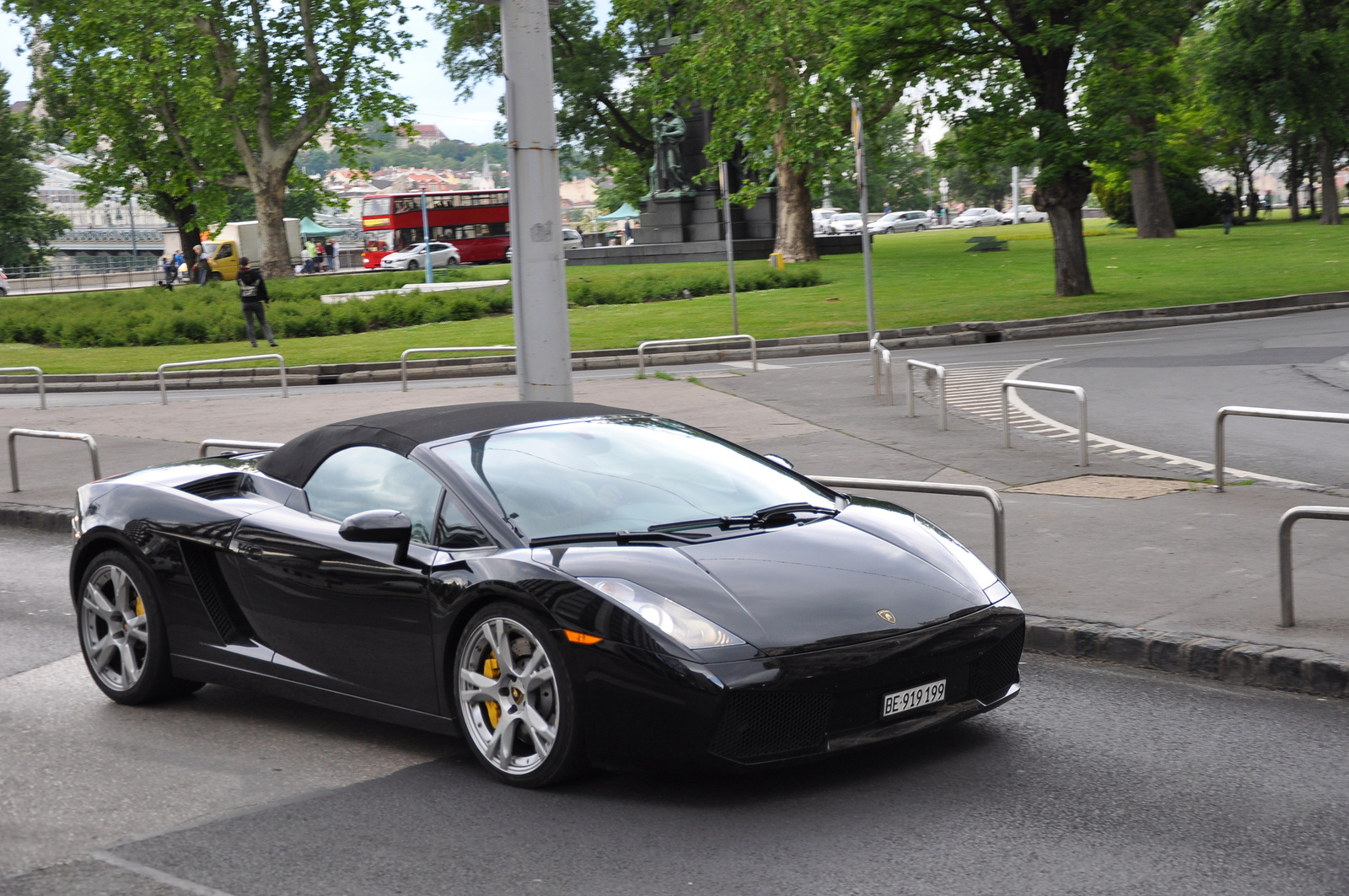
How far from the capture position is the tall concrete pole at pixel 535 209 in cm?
976

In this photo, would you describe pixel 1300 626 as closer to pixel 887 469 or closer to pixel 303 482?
pixel 303 482

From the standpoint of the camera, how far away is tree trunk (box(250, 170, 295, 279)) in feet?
158

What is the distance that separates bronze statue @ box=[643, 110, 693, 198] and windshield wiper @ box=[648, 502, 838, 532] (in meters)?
47.4

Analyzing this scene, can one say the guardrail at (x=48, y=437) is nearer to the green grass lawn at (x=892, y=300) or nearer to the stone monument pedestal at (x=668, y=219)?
the green grass lawn at (x=892, y=300)

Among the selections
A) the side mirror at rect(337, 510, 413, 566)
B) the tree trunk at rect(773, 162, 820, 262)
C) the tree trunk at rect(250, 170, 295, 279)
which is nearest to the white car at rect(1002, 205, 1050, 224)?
the tree trunk at rect(773, 162, 820, 262)

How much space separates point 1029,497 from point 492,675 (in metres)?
6.15

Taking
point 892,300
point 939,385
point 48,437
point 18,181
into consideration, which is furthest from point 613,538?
point 18,181

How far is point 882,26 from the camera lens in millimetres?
26328

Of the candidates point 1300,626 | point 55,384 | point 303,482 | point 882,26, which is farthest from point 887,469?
point 55,384

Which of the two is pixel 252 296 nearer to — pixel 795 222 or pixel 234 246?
pixel 795 222

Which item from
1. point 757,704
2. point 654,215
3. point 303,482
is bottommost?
point 757,704

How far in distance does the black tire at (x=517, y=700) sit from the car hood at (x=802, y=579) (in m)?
0.28

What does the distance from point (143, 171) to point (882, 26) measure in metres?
32.6

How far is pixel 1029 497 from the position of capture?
10188 mm
